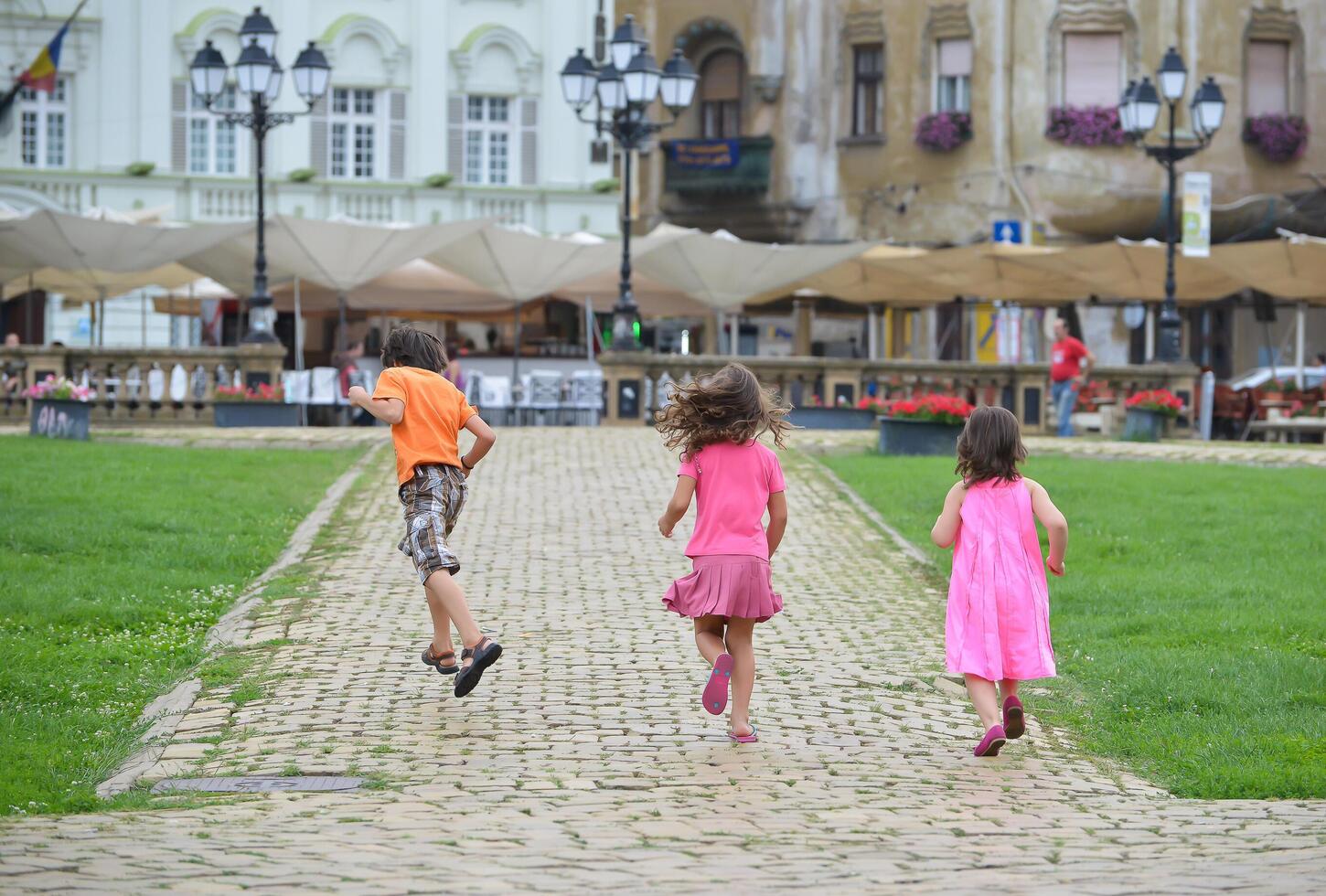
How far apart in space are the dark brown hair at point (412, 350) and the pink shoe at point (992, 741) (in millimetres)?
2968

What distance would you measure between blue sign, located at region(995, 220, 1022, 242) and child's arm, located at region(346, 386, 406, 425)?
30.8m

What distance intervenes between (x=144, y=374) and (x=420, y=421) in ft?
64.8

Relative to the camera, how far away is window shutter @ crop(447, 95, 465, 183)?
4578 centimetres

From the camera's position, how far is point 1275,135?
41.1 metres

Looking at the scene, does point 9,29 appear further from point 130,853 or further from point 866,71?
point 130,853

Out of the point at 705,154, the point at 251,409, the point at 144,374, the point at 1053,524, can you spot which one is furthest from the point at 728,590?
the point at 705,154

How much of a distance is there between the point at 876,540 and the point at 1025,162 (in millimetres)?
27048

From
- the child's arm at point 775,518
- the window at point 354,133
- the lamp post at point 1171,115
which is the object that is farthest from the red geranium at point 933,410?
the window at point 354,133

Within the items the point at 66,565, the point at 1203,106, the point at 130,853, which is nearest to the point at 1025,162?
the point at 1203,106

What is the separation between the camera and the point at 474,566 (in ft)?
45.8

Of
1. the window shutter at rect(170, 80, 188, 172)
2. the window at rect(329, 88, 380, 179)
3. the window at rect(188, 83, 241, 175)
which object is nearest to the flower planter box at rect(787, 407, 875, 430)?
the window at rect(329, 88, 380, 179)

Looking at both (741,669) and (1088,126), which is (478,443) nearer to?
(741,669)

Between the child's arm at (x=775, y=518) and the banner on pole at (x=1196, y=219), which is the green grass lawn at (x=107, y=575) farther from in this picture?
the banner on pole at (x=1196, y=219)

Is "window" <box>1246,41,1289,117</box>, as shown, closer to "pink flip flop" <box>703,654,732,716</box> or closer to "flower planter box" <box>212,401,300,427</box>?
"flower planter box" <box>212,401,300,427</box>
